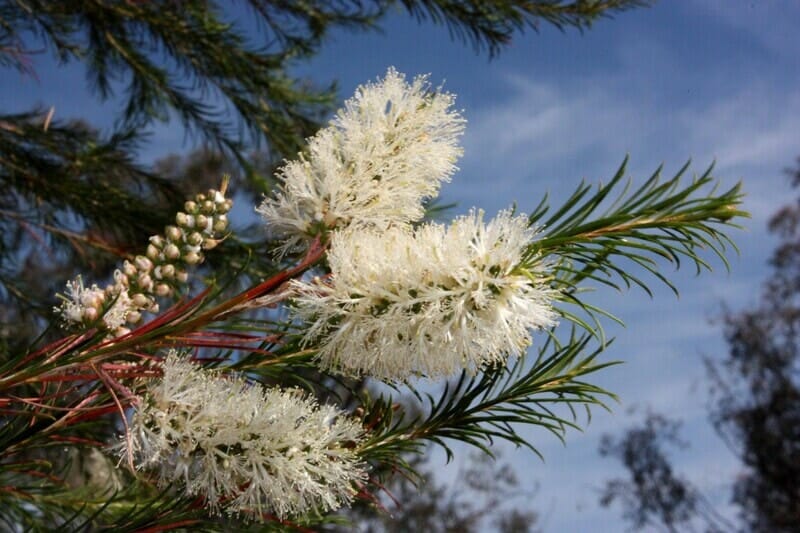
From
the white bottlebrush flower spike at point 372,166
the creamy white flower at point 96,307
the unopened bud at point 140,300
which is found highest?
the white bottlebrush flower spike at point 372,166

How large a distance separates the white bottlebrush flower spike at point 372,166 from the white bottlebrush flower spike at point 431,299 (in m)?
0.11

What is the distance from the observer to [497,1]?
3.78 meters

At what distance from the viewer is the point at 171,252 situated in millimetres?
891

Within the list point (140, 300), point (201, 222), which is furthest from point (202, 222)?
point (140, 300)

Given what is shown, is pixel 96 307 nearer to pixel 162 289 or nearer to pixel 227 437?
pixel 162 289

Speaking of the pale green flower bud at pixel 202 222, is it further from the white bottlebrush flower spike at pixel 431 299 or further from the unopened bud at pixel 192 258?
the white bottlebrush flower spike at pixel 431 299

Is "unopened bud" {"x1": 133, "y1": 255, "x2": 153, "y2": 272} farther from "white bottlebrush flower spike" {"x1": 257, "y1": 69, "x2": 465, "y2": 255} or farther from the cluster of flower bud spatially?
"white bottlebrush flower spike" {"x1": 257, "y1": 69, "x2": 465, "y2": 255}

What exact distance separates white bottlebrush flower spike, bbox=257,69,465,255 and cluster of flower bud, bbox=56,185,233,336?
2.8 inches

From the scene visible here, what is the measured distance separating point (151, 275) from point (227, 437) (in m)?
0.21

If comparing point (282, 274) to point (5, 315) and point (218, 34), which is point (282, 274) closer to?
point (218, 34)

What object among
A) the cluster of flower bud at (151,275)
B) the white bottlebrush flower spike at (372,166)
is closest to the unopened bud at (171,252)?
the cluster of flower bud at (151,275)

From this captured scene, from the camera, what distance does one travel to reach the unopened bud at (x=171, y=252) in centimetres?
89

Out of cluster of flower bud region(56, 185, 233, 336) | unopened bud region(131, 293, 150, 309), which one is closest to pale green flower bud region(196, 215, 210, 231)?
cluster of flower bud region(56, 185, 233, 336)

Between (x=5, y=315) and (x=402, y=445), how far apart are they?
3683 millimetres
